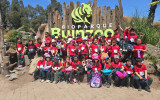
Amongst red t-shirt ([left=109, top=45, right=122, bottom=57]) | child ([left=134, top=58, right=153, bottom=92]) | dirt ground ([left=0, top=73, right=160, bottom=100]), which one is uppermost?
red t-shirt ([left=109, top=45, right=122, bottom=57])

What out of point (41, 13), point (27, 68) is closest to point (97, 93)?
point (27, 68)

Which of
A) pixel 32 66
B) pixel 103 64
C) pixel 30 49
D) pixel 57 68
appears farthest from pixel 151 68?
pixel 30 49

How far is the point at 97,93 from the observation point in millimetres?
3998

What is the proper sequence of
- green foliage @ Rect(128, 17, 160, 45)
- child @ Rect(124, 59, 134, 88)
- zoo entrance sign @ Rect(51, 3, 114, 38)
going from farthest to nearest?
zoo entrance sign @ Rect(51, 3, 114, 38), green foliage @ Rect(128, 17, 160, 45), child @ Rect(124, 59, 134, 88)

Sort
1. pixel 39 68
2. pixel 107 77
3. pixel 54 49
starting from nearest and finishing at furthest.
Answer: pixel 107 77
pixel 39 68
pixel 54 49

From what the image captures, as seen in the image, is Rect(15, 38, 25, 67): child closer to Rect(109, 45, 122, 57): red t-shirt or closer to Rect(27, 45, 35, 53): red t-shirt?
Rect(27, 45, 35, 53): red t-shirt

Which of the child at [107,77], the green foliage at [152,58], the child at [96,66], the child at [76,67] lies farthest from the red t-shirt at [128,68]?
A: the green foliage at [152,58]

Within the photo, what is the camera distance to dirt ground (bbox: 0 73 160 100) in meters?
3.78

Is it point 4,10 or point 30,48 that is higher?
point 4,10

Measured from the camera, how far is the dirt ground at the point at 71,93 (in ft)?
12.4

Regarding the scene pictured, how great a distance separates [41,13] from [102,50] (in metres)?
33.0

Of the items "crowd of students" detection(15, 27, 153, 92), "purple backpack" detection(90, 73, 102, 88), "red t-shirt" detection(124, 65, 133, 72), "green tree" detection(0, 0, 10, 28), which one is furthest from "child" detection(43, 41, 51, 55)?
"green tree" detection(0, 0, 10, 28)

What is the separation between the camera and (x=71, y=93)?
13.3 ft

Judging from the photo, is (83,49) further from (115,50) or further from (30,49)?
(30,49)
